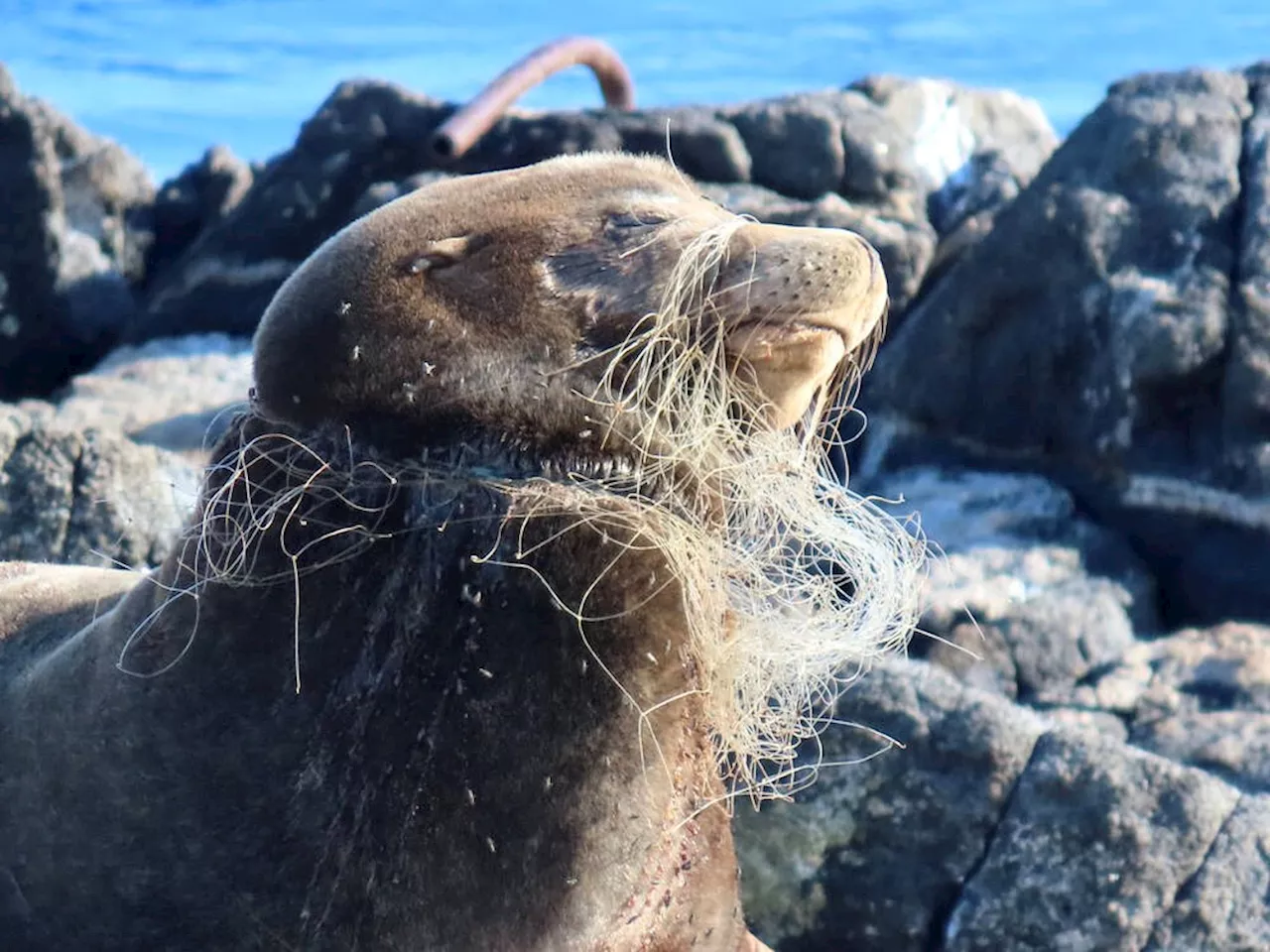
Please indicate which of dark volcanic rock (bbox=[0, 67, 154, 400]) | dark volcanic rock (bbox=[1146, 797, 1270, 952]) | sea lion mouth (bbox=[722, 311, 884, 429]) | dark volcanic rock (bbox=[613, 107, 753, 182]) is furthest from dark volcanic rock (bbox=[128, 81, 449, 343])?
sea lion mouth (bbox=[722, 311, 884, 429])

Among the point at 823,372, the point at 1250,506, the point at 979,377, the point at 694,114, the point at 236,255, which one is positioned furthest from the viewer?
the point at 236,255

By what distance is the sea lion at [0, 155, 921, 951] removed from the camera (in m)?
2.62

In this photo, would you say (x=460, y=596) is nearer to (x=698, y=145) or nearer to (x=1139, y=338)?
(x=1139, y=338)

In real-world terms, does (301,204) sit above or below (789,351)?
below

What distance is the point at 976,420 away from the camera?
7.47 metres

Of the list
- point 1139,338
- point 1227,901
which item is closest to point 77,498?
point 1227,901

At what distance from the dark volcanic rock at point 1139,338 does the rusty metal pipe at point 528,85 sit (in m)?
2.80

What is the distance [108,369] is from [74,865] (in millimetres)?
7078

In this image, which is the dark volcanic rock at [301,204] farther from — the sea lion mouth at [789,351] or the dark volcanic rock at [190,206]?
the sea lion mouth at [789,351]

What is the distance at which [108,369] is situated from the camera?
9.53m

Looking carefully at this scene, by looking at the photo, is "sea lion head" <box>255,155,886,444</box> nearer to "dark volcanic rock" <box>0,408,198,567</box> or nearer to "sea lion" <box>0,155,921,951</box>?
"sea lion" <box>0,155,921,951</box>

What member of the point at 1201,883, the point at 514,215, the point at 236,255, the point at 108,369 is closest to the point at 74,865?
the point at 514,215

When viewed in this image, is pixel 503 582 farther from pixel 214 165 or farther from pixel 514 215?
pixel 214 165

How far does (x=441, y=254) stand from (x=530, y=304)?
0.54 ft
